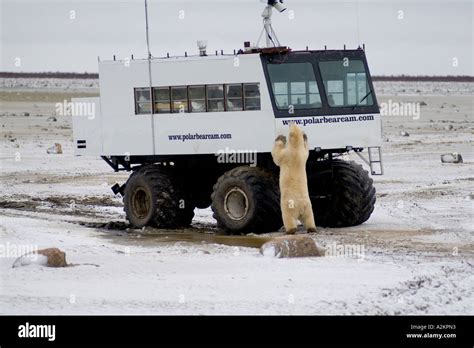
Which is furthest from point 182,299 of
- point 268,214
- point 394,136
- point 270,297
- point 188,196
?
point 394,136

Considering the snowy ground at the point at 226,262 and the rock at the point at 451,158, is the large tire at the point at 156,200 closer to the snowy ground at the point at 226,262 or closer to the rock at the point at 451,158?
the snowy ground at the point at 226,262

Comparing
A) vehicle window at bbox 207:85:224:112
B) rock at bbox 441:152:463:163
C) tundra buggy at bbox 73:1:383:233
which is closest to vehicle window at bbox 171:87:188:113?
tundra buggy at bbox 73:1:383:233

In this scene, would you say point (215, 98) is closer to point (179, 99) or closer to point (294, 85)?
point (179, 99)

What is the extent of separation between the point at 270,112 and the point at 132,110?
9.10ft

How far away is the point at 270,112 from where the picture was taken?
21.8 meters

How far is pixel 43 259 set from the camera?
17047 millimetres

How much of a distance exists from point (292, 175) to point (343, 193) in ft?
6.28

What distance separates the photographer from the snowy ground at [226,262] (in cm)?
1525

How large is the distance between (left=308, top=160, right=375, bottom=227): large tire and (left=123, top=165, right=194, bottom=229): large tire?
2302mm

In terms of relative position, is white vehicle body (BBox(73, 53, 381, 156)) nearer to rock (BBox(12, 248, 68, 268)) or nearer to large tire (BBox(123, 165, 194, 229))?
large tire (BBox(123, 165, 194, 229))

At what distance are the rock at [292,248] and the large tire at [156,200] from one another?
4982mm

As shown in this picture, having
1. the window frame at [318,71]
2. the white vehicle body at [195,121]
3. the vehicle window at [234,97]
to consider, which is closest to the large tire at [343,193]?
the white vehicle body at [195,121]
